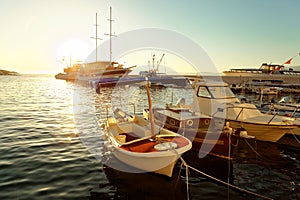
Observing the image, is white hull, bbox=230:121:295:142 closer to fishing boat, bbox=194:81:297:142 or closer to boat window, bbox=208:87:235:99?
fishing boat, bbox=194:81:297:142

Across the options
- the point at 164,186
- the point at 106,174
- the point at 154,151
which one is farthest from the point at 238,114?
the point at 106,174

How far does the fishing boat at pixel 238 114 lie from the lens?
1271 centimetres

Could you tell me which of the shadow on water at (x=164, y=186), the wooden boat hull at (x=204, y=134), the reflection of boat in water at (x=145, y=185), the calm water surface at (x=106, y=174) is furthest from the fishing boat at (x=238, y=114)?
the reflection of boat in water at (x=145, y=185)

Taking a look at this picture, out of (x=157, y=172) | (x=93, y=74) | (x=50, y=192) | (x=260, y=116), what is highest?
(x=93, y=74)

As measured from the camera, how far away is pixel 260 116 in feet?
45.8

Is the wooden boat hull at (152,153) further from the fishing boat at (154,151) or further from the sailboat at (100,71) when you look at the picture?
the sailboat at (100,71)

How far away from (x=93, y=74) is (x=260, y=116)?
86.6m

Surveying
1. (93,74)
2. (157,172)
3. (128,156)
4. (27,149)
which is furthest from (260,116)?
(93,74)

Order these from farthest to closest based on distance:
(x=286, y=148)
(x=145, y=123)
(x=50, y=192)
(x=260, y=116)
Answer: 1. (x=260, y=116)
2. (x=286, y=148)
3. (x=145, y=123)
4. (x=50, y=192)

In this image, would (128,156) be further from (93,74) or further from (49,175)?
(93,74)

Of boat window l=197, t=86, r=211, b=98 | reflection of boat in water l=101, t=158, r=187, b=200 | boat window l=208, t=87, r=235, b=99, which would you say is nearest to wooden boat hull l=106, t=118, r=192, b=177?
reflection of boat in water l=101, t=158, r=187, b=200

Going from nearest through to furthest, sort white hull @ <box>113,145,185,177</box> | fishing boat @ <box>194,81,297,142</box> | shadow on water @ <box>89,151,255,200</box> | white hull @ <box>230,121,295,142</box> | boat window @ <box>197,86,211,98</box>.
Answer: white hull @ <box>113,145,185,177</box> < shadow on water @ <box>89,151,255,200</box> < white hull @ <box>230,121,295,142</box> < fishing boat @ <box>194,81,297,142</box> < boat window @ <box>197,86,211,98</box>

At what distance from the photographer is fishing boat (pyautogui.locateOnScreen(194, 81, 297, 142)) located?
12711mm

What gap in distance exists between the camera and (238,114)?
1355cm
